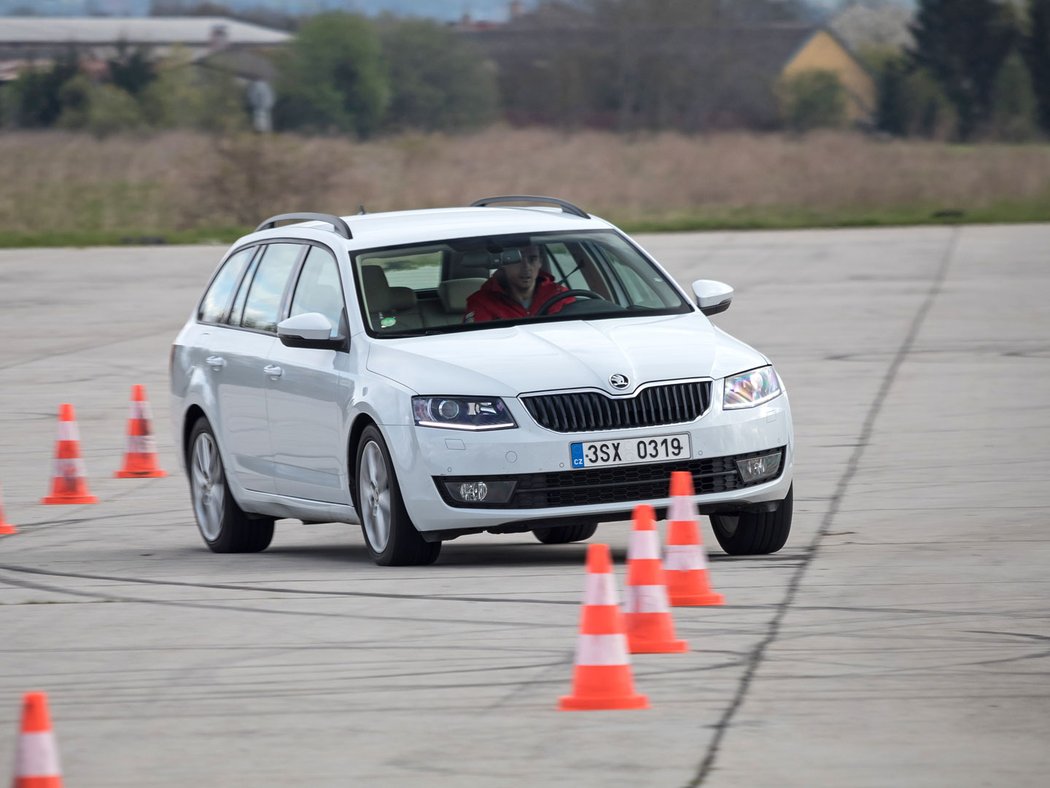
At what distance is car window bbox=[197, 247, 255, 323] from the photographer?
1122cm

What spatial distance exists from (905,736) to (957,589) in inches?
97.2

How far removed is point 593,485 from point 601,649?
278 cm

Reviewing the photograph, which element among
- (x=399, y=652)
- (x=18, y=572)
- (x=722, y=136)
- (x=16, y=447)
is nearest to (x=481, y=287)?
(x=18, y=572)

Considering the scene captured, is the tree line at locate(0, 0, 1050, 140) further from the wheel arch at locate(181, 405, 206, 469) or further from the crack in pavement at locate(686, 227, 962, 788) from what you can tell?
the wheel arch at locate(181, 405, 206, 469)

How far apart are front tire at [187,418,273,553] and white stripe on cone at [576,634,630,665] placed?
4.83 meters

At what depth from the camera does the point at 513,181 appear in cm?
5234

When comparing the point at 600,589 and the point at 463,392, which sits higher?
the point at 600,589

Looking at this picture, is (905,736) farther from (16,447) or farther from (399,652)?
(16,447)

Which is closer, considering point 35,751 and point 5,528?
point 35,751

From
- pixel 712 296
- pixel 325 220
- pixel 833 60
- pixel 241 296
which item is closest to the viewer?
pixel 712 296

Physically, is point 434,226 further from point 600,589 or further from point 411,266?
point 600,589

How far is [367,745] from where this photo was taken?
233 inches

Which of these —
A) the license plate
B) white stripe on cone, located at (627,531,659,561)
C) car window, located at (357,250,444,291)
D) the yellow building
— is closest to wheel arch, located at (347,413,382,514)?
car window, located at (357,250,444,291)

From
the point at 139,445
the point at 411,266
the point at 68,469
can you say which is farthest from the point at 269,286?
the point at 139,445
